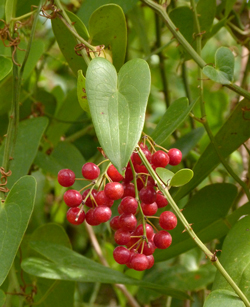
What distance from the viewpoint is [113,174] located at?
0.45 m

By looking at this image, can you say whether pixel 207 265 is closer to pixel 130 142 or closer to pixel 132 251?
pixel 132 251

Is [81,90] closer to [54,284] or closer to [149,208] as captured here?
[149,208]

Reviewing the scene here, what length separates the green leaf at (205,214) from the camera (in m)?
0.64

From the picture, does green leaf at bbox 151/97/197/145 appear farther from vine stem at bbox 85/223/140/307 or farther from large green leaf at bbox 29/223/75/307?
vine stem at bbox 85/223/140/307

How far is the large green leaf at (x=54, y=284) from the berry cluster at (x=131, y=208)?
9.6 inches

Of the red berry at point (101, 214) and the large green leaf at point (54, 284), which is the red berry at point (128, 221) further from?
the large green leaf at point (54, 284)

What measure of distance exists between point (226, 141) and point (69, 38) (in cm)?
26

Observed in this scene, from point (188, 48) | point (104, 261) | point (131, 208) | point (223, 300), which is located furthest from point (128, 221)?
point (104, 261)

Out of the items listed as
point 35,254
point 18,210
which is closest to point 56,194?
point 35,254

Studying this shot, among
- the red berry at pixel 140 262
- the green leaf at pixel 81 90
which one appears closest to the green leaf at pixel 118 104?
the green leaf at pixel 81 90

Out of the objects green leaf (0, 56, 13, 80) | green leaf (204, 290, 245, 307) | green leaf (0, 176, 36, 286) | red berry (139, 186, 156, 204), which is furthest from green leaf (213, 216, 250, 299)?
green leaf (0, 56, 13, 80)

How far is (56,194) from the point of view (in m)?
1.21

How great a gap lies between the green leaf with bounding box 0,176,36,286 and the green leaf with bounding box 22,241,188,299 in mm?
111

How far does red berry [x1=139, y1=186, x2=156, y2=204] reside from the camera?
0.44 m
